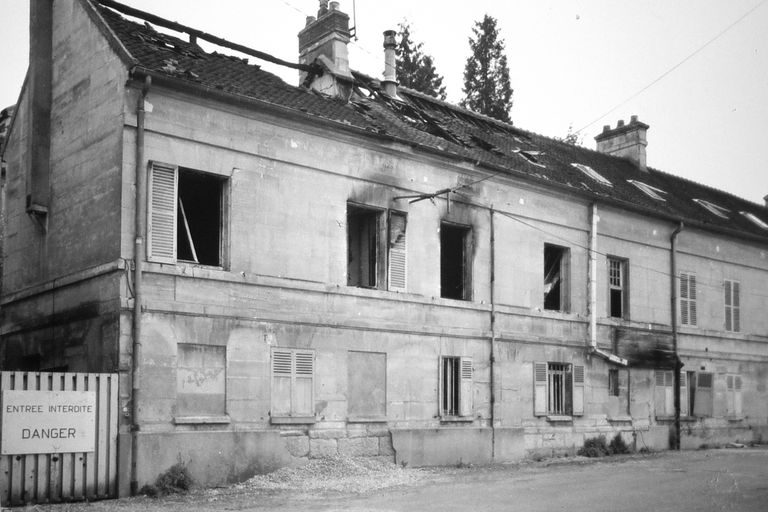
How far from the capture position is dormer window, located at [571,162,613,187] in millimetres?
28250

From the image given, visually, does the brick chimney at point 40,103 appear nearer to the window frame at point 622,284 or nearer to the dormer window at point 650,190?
the window frame at point 622,284

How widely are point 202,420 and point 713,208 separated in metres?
23.6

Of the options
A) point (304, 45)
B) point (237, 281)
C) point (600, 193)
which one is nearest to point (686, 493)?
point (237, 281)

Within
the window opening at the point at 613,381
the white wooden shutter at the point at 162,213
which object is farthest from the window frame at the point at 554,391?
the white wooden shutter at the point at 162,213

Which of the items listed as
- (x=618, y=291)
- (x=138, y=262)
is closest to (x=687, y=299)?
(x=618, y=291)

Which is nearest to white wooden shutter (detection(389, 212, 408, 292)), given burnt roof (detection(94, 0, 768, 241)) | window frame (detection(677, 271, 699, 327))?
burnt roof (detection(94, 0, 768, 241))

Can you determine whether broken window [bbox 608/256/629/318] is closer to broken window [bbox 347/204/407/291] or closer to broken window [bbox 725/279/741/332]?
broken window [bbox 725/279/741/332]

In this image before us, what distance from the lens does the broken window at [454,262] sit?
2222 centimetres

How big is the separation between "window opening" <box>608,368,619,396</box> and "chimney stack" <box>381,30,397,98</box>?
33.0 feet

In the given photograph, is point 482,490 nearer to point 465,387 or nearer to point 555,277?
point 465,387

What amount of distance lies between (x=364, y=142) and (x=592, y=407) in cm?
1028

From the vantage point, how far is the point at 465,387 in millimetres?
21422

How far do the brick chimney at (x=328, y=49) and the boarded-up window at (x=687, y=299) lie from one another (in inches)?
507

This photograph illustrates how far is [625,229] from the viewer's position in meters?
26.9
